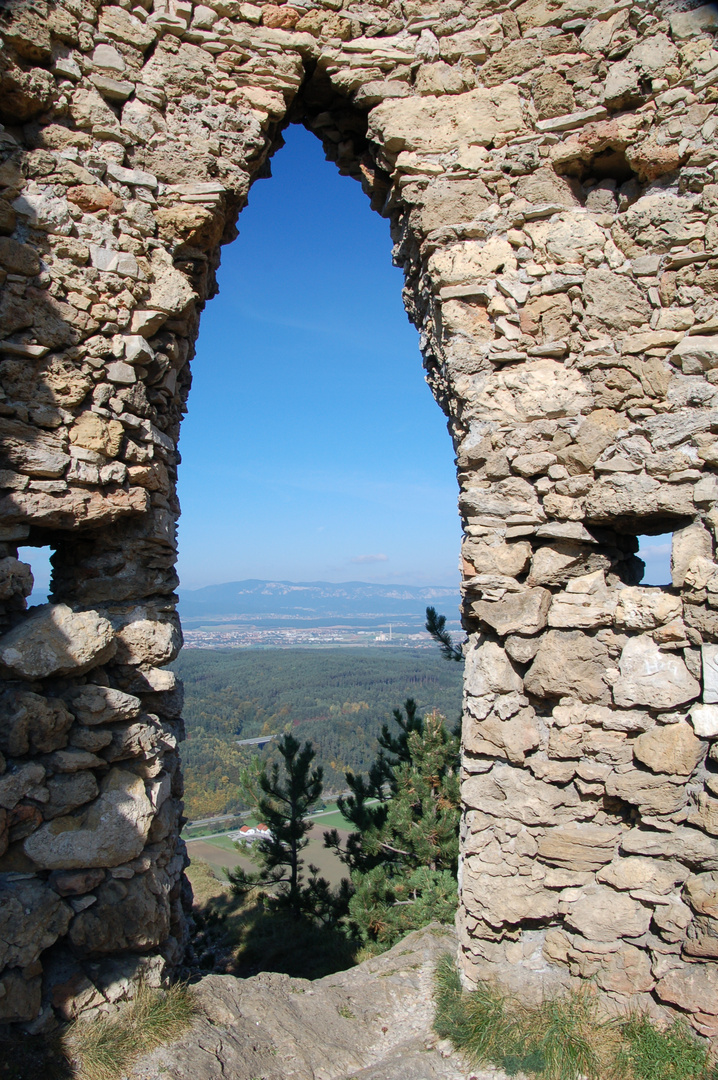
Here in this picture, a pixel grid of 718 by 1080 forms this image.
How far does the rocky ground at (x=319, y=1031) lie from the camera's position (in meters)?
3.31

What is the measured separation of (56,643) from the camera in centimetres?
352

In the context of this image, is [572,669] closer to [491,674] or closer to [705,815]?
[491,674]

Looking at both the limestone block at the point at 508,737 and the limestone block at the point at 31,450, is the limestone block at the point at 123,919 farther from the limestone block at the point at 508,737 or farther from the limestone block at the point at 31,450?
the limestone block at the point at 31,450

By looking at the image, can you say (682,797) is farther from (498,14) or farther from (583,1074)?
(498,14)

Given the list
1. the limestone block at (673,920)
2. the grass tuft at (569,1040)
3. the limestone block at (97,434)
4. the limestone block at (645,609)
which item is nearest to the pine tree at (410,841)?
the grass tuft at (569,1040)

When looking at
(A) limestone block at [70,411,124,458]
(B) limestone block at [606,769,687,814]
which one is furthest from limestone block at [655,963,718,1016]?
(A) limestone block at [70,411,124,458]

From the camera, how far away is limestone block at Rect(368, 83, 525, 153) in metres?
4.09

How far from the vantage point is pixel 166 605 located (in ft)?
13.8

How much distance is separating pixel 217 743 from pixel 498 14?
1681 inches

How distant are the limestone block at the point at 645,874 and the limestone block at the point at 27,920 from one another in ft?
10.3

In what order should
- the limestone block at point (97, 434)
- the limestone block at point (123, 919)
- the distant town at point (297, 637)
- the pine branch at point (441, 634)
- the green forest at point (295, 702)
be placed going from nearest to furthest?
the limestone block at point (123, 919) < the limestone block at point (97, 434) < the pine branch at point (441, 634) < the green forest at point (295, 702) < the distant town at point (297, 637)

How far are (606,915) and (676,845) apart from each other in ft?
1.88

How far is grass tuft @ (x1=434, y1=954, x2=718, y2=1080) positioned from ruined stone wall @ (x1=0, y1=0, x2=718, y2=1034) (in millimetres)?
137

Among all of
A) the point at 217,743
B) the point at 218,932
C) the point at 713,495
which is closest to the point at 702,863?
the point at 713,495
